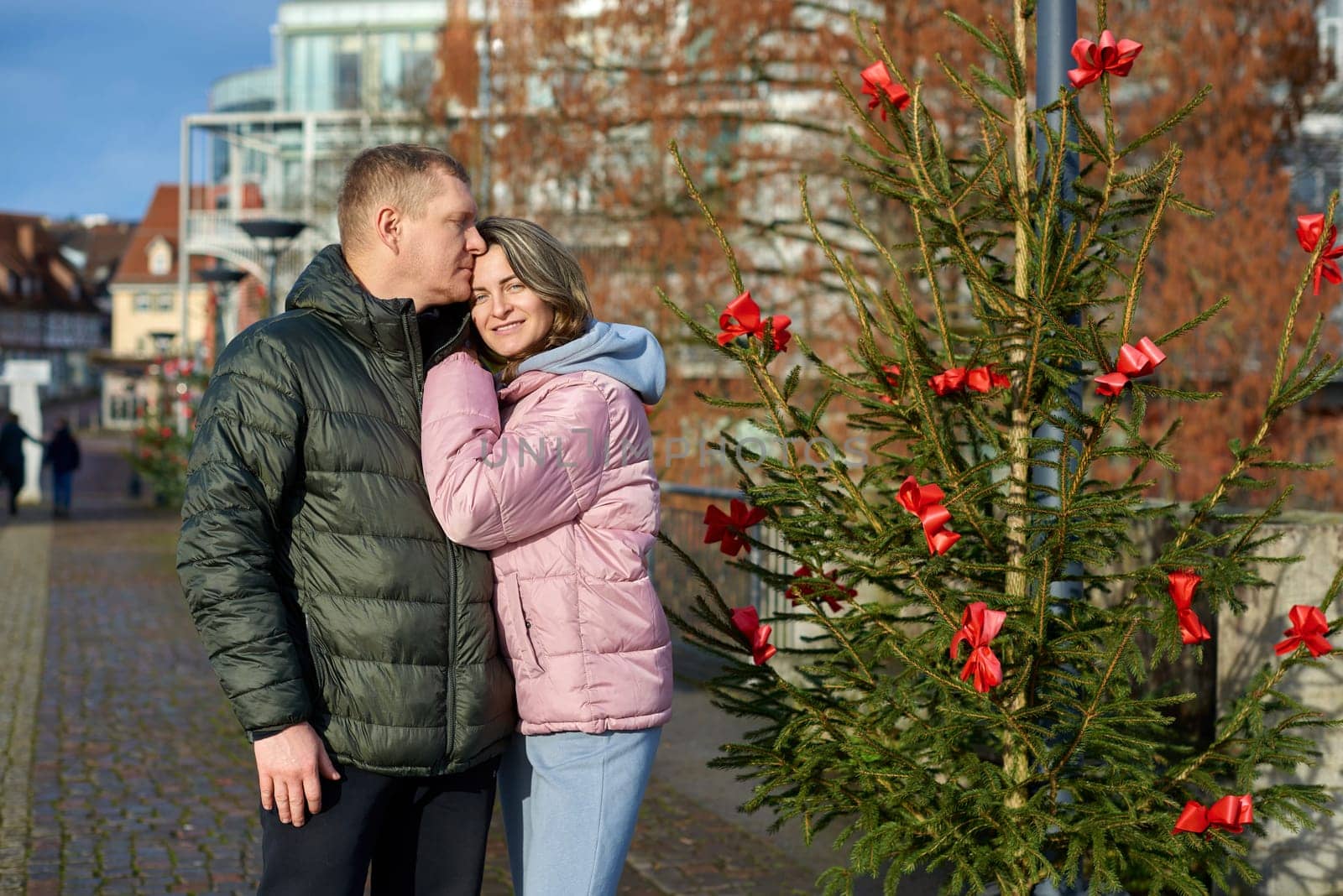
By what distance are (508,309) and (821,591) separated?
122 cm

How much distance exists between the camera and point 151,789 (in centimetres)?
677

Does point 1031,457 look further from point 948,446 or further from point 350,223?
point 350,223

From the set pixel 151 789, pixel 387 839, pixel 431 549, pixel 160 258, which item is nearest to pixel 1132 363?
pixel 431 549

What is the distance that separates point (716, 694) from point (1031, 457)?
96 cm

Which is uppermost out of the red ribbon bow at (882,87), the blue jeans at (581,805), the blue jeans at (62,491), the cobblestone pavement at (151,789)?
the red ribbon bow at (882,87)

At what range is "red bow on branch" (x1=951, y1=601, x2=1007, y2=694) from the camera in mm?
3234

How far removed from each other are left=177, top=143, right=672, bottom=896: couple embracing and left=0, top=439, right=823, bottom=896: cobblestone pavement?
8.17 ft

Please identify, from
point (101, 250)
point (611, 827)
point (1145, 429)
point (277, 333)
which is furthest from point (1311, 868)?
point (101, 250)

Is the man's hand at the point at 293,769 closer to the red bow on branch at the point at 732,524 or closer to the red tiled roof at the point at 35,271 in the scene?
the red bow on branch at the point at 732,524

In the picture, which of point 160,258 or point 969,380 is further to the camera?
point 160,258

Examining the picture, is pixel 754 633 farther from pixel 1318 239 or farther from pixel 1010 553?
pixel 1318 239

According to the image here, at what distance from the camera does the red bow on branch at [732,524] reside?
12.6 feet

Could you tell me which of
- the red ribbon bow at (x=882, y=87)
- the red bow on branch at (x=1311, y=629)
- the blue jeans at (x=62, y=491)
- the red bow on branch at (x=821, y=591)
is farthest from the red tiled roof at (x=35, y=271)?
the red bow on branch at (x=1311, y=629)

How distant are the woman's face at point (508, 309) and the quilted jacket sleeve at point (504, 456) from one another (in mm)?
102
